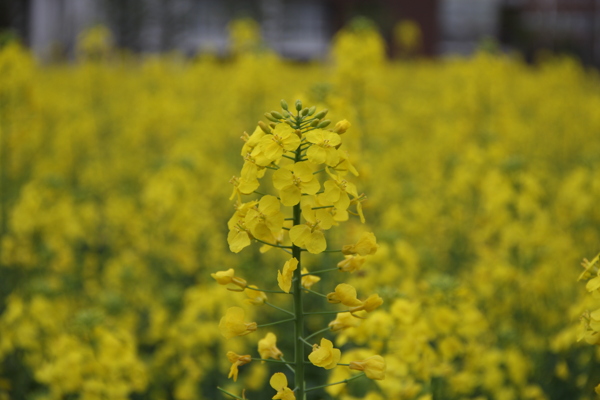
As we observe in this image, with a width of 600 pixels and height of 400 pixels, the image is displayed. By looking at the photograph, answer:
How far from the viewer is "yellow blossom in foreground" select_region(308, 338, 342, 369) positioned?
1.56 metres

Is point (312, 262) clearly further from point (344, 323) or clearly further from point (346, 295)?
point (346, 295)

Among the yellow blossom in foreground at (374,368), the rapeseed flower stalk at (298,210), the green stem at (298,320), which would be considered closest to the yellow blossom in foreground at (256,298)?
the rapeseed flower stalk at (298,210)

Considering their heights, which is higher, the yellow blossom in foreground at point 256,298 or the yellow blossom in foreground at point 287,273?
the yellow blossom in foreground at point 287,273

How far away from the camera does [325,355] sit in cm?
157

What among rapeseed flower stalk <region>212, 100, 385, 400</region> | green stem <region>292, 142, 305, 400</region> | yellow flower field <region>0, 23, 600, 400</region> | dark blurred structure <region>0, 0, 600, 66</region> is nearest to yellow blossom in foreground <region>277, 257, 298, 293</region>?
rapeseed flower stalk <region>212, 100, 385, 400</region>

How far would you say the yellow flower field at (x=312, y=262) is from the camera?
2559 millimetres

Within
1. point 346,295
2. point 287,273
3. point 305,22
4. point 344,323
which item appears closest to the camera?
point 287,273

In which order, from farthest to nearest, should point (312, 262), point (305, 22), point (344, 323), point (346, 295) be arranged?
1. point (305, 22)
2. point (312, 262)
3. point (344, 323)
4. point (346, 295)

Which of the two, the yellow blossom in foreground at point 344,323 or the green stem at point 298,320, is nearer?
the green stem at point 298,320

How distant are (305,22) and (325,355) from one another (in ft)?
114

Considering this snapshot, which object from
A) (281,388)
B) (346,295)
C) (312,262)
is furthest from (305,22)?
(281,388)

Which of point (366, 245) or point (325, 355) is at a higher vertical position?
point (366, 245)

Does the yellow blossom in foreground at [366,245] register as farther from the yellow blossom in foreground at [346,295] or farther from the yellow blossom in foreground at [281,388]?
the yellow blossom in foreground at [281,388]

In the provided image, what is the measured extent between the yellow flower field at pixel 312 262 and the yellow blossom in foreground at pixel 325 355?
130 mm
